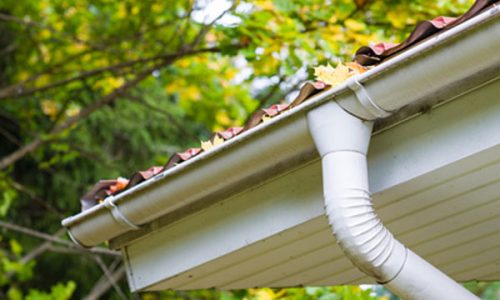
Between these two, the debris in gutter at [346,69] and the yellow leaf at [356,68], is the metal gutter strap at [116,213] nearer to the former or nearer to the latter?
the debris in gutter at [346,69]

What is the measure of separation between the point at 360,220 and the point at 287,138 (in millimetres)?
322

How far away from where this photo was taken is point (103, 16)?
7.79 meters

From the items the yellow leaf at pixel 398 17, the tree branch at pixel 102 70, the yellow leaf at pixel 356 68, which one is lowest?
the yellow leaf at pixel 356 68

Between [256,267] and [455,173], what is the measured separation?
91 centimetres

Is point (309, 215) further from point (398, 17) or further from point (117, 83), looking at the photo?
point (117, 83)

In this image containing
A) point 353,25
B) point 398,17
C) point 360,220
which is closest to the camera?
point 360,220

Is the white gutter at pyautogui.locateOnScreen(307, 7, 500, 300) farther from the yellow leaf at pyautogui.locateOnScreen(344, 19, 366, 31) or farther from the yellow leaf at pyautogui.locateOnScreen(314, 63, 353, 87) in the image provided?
the yellow leaf at pyautogui.locateOnScreen(344, 19, 366, 31)

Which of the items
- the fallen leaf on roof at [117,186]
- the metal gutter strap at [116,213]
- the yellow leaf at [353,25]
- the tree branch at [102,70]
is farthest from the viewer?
the tree branch at [102,70]

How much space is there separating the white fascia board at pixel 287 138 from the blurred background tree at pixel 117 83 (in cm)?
152

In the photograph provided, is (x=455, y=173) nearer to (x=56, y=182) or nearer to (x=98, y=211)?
(x=98, y=211)

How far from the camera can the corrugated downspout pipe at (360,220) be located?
6.56 feet

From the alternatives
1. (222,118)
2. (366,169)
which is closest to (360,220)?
(366,169)

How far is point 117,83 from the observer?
7293 millimetres

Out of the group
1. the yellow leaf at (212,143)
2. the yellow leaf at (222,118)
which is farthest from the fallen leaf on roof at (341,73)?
the yellow leaf at (222,118)
